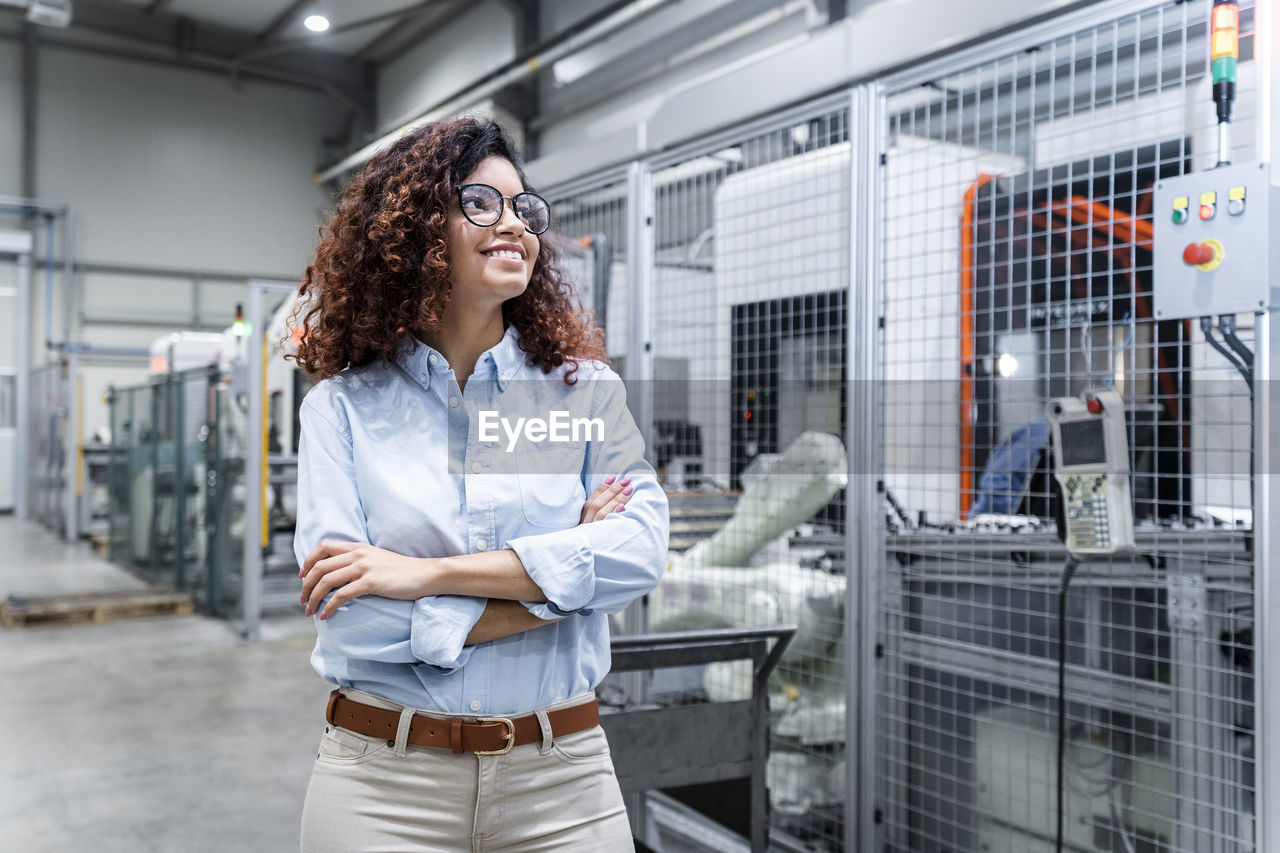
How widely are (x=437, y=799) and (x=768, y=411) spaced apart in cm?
170

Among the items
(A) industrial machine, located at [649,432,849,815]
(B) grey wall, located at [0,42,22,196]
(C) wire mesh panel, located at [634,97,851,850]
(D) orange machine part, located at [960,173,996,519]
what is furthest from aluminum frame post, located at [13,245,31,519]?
(D) orange machine part, located at [960,173,996,519]

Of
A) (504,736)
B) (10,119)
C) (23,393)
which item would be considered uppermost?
(10,119)

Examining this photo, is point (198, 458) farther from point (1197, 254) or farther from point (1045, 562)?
point (1197, 254)

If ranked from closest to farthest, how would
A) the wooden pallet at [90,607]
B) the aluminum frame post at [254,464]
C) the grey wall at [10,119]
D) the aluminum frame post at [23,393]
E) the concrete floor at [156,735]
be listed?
the concrete floor at [156,735]
the aluminum frame post at [254,464]
the wooden pallet at [90,607]
the grey wall at [10,119]
the aluminum frame post at [23,393]

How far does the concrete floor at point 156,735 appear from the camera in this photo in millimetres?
3025

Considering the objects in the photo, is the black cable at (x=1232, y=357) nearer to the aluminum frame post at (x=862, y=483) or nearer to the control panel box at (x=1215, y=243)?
the control panel box at (x=1215, y=243)

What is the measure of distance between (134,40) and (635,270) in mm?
11663

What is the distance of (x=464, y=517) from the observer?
45.6 inches

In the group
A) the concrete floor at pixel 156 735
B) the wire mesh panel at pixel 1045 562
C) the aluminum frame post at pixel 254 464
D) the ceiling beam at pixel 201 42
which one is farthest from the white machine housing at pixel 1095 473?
the ceiling beam at pixel 201 42

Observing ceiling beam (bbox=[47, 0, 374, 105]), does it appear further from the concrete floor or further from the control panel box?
the control panel box

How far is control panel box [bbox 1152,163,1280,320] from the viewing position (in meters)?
1.53

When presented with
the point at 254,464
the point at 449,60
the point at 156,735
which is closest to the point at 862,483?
the point at 156,735

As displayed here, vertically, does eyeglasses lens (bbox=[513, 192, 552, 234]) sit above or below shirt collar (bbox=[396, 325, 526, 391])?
above

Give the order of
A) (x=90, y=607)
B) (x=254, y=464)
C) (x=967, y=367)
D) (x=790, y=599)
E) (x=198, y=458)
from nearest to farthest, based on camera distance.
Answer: (x=967, y=367), (x=790, y=599), (x=254, y=464), (x=90, y=607), (x=198, y=458)
